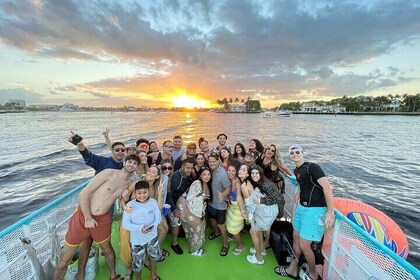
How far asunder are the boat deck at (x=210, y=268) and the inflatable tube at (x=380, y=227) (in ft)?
5.08

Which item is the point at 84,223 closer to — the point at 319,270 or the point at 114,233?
the point at 114,233

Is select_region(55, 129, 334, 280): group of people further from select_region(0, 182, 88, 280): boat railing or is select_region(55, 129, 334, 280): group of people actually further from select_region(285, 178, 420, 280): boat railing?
select_region(0, 182, 88, 280): boat railing

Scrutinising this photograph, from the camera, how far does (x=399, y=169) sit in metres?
15.3

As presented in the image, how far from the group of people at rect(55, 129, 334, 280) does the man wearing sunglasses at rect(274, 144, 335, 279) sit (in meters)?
0.01

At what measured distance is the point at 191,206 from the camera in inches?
150

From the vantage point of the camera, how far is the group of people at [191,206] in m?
2.97

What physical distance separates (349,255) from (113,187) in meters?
3.33

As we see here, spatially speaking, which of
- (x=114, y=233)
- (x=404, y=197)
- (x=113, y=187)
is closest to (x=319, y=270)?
(x=113, y=187)

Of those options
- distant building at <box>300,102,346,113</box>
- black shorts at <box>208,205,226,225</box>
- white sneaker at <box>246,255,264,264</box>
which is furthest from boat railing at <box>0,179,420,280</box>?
distant building at <box>300,102,346,113</box>

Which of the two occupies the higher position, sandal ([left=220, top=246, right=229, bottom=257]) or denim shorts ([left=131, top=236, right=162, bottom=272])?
denim shorts ([left=131, top=236, right=162, bottom=272])

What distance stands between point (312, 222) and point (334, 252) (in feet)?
1.65

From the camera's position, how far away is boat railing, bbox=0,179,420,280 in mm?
2076

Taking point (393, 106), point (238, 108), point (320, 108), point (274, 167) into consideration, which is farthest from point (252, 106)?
point (274, 167)

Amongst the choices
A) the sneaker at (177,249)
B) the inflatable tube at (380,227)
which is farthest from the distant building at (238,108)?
the inflatable tube at (380,227)
